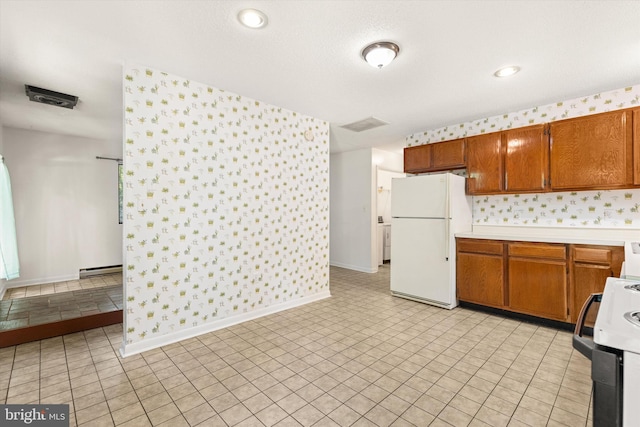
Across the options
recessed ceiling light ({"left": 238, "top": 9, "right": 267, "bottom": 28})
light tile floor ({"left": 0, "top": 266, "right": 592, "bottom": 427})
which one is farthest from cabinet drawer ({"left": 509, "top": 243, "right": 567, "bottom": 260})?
recessed ceiling light ({"left": 238, "top": 9, "right": 267, "bottom": 28})

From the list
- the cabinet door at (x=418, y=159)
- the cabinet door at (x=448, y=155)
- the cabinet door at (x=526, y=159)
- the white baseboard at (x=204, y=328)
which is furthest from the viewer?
the cabinet door at (x=418, y=159)

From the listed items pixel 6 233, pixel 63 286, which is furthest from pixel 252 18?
pixel 63 286

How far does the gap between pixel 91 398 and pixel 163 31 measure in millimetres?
2449

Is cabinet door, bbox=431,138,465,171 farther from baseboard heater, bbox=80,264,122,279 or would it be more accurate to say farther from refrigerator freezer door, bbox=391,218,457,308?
baseboard heater, bbox=80,264,122,279

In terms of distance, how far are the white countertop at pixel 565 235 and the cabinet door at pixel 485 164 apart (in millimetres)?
540

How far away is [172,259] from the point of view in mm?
2562

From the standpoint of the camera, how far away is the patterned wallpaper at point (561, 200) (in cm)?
281

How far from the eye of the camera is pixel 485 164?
137 inches

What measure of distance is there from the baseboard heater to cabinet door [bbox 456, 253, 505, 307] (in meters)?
5.61

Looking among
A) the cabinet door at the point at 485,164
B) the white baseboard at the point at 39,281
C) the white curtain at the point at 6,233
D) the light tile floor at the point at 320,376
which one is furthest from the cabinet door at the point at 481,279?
the white baseboard at the point at 39,281

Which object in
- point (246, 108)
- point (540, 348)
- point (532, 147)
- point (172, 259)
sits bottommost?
point (540, 348)

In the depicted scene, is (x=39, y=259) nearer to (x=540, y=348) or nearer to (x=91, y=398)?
(x=91, y=398)

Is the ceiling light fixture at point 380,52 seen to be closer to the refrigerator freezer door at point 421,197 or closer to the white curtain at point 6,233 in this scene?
the refrigerator freezer door at point 421,197

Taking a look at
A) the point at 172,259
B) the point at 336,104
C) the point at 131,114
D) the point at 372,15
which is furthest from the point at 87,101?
the point at 372,15
